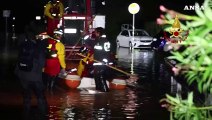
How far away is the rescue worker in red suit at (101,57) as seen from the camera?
13227mm

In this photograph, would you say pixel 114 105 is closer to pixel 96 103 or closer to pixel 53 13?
pixel 96 103

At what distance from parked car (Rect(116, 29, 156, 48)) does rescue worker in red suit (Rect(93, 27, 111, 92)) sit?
26506 millimetres

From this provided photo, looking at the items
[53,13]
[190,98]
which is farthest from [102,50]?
[190,98]

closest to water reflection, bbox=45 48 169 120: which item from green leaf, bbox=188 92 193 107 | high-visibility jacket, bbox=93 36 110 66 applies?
high-visibility jacket, bbox=93 36 110 66

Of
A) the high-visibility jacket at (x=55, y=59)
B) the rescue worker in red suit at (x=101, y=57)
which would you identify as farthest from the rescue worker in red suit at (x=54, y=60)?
the rescue worker in red suit at (x=101, y=57)

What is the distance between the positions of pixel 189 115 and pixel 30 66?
5827mm

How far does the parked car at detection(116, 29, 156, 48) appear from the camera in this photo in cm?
4116

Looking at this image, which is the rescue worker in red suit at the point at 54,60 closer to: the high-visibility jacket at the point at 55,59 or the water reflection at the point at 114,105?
the high-visibility jacket at the point at 55,59

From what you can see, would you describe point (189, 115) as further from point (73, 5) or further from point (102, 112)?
point (73, 5)

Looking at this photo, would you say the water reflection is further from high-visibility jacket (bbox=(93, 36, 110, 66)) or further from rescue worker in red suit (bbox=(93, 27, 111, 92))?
high-visibility jacket (bbox=(93, 36, 110, 66))

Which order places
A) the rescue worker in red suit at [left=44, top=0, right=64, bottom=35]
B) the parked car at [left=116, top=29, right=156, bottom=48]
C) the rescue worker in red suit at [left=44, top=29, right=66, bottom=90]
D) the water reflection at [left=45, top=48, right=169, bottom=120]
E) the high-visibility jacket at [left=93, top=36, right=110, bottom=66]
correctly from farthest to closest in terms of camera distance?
1. the parked car at [left=116, top=29, right=156, bottom=48]
2. the rescue worker in red suit at [left=44, top=0, right=64, bottom=35]
3. the rescue worker in red suit at [left=44, top=29, right=66, bottom=90]
4. the high-visibility jacket at [left=93, top=36, right=110, bottom=66]
5. the water reflection at [left=45, top=48, right=169, bottom=120]

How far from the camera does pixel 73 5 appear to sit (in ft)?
75.4

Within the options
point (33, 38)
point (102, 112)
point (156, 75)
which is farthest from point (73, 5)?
point (33, 38)

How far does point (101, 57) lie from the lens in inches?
530
